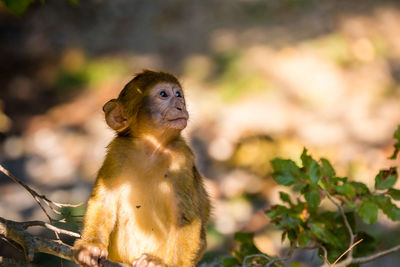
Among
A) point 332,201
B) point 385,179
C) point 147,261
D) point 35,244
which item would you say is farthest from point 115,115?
point 385,179

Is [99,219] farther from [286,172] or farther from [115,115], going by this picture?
[286,172]

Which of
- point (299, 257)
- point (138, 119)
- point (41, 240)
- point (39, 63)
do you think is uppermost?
point (39, 63)

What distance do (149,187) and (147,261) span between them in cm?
59

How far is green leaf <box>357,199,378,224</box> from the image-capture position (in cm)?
379

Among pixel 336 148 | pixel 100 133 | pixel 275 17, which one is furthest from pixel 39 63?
pixel 336 148

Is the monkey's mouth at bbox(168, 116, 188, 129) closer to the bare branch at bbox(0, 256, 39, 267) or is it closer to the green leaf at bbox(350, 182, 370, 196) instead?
the green leaf at bbox(350, 182, 370, 196)

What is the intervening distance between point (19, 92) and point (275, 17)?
248 inches

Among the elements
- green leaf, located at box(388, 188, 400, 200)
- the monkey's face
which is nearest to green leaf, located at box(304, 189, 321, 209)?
green leaf, located at box(388, 188, 400, 200)

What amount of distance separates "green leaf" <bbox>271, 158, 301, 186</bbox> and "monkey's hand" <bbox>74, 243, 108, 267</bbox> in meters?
1.40

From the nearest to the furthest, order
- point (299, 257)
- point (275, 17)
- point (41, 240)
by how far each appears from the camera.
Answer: point (41, 240) → point (299, 257) → point (275, 17)

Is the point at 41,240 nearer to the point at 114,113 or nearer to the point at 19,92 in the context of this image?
the point at 114,113

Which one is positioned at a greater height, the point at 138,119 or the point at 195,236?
the point at 138,119

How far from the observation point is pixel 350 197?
3.91 metres

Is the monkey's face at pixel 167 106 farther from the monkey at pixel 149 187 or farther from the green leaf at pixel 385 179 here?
the green leaf at pixel 385 179
